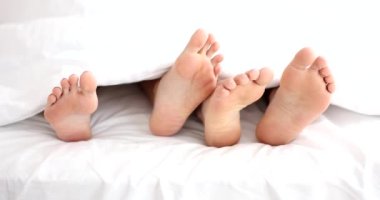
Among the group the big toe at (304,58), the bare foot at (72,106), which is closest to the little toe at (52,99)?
the bare foot at (72,106)

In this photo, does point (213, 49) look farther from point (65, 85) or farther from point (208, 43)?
point (65, 85)

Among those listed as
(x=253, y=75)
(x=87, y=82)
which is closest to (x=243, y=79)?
(x=253, y=75)

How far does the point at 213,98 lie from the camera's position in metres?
0.74

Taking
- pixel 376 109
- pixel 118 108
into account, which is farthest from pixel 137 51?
pixel 376 109

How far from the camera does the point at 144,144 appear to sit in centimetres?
76

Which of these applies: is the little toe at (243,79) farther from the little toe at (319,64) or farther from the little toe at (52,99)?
the little toe at (52,99)

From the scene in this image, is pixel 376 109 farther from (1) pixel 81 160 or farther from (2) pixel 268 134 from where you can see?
(1) pixel 81 160

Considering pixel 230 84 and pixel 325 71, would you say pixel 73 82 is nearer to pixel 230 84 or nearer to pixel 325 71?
pixel 230 84

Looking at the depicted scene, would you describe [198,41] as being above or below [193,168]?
A: above

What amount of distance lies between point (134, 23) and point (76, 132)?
0.22 m

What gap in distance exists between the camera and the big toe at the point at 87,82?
0.72m

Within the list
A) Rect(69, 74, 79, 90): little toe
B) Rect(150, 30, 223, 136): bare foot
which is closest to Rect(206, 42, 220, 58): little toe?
Rect(150, 30, 223, 136): bare foot

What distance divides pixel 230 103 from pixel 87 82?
0.24m

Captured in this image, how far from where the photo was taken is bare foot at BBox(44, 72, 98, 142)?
2.39 feet
